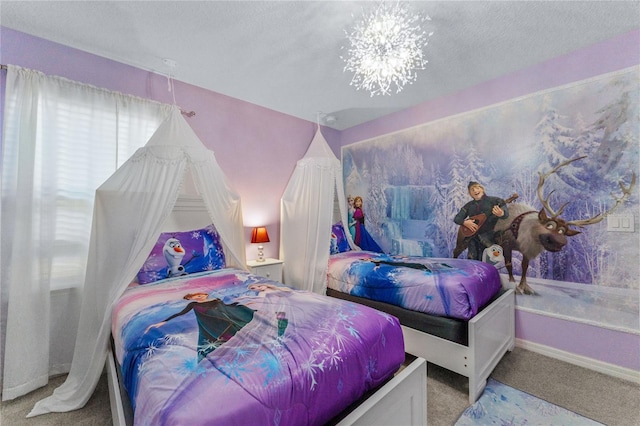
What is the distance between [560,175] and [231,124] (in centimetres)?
360

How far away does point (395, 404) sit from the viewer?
1355mm

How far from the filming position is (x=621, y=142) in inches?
87.7

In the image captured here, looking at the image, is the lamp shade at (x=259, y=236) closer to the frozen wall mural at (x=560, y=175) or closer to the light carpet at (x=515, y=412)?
the frozen wall mural at (x=560, y=175)

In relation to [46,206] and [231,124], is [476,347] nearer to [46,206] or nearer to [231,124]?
[231,124]

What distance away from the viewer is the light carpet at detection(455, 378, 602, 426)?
68.8 inches

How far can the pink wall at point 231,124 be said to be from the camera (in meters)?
2.27

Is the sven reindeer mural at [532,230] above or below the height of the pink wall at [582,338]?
above

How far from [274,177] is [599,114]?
347cm

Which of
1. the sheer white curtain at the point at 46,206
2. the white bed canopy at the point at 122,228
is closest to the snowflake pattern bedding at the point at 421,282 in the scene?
the white bed canopy at the point at 122,228

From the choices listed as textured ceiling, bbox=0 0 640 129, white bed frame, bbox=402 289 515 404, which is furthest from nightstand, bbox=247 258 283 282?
textured ceiling, bbox=0 0 640 129

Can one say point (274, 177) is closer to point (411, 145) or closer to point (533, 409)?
point (411, 145)

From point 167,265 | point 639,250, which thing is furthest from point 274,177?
point 639,250

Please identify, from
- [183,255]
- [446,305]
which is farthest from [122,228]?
[446,305]

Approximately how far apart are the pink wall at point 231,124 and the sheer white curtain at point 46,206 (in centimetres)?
18
